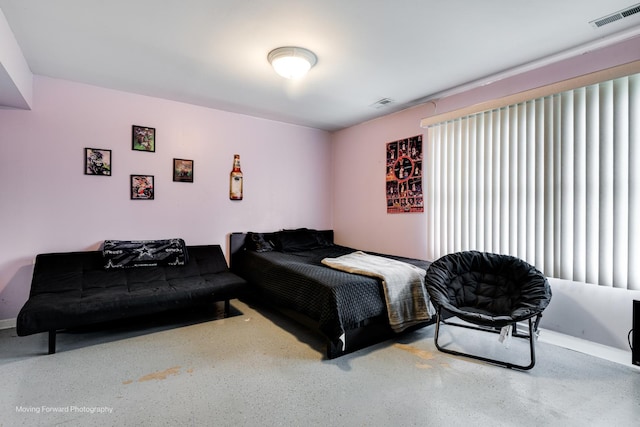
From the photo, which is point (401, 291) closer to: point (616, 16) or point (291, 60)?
point (291, 60)

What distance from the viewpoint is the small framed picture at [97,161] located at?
3375mm

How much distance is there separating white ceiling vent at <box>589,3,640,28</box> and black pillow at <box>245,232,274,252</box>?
3.86m

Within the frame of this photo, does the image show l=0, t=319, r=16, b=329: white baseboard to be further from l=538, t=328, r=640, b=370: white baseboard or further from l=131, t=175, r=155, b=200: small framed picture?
l=538, t=328, r=640, b=370: white baseboard

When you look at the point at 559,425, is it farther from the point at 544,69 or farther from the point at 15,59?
the point at 15,59

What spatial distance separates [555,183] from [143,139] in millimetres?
4365

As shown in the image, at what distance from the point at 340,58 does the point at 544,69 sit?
190 cm

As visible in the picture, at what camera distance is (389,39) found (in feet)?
8.08

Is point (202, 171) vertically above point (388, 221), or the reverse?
point (202, 171)

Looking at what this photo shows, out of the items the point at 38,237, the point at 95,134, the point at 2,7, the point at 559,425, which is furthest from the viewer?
the point at 95,134

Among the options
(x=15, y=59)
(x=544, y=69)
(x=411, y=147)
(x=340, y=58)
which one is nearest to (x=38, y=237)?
(x=15, y=59)

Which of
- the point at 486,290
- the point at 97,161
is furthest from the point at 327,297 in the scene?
the point at 97,161

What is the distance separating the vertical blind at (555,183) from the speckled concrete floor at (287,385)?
0.85 m

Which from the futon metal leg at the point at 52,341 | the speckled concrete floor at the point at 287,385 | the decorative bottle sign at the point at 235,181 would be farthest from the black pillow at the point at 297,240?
the futon metal leg at the point at 52,341

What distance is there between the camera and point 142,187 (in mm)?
3680
